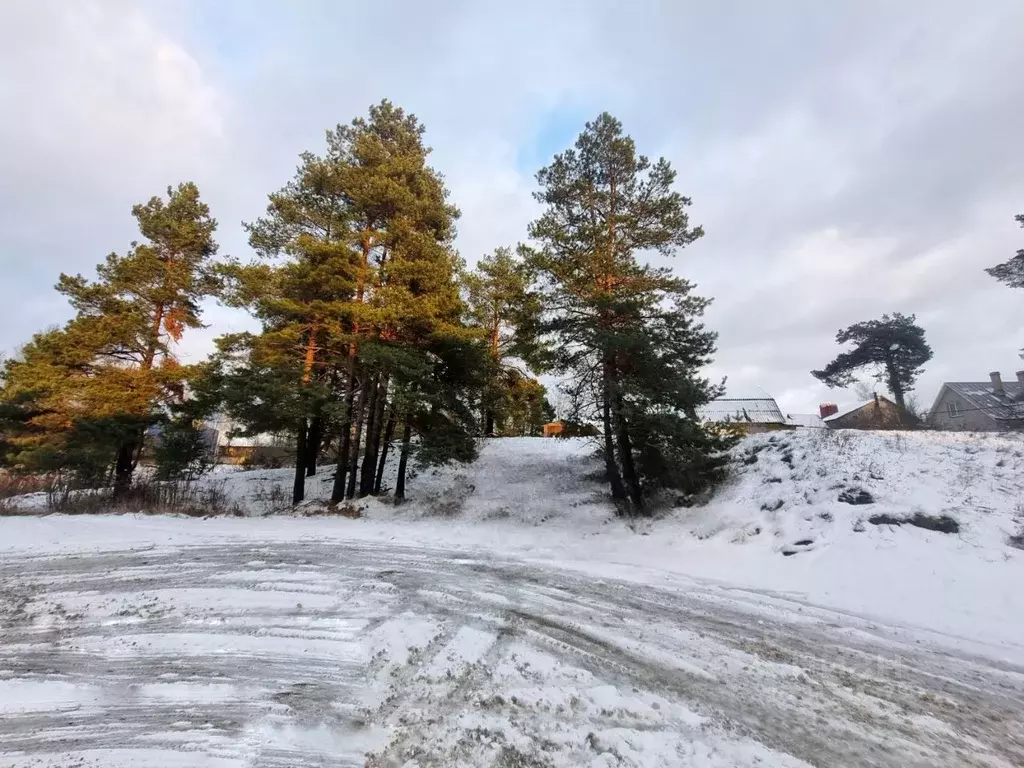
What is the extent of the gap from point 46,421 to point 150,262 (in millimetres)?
6604

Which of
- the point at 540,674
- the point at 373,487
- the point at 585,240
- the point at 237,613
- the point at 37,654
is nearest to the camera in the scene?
the point at 540,674

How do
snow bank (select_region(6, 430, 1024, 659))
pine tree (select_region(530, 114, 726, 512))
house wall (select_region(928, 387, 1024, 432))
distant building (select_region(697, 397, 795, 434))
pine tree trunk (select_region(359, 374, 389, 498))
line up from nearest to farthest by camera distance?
snow bank (select_region(6, 430, 1024, 659)) → pine tree (select_region(530, 114, 726, 512)) → pine tree trunk (select_region(359, 374, 389, 498)) → house wall (select_region(928, 387, 1024, 432)) → distant building (select_region(697, 397, 795, 434))

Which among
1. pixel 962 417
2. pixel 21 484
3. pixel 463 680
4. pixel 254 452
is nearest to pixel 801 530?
pixel 463 680

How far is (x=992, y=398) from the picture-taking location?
33.9 metres

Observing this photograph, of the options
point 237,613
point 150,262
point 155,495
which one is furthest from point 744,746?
point 150,262

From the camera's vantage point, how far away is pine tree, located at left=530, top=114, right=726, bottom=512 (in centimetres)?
1190

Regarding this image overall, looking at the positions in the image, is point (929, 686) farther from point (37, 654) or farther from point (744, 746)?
point (37, 654)

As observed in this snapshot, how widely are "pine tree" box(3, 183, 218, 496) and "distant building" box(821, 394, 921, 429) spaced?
28.6 metres

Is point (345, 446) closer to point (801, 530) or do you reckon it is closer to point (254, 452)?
point (801, 530)

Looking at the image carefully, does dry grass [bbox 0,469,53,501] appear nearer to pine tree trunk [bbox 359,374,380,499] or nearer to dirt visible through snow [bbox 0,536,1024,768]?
pine tree trunk [bbox 359,374,380,499]

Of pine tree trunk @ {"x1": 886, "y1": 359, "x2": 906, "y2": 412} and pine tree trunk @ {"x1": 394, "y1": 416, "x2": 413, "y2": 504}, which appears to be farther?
pine tree trunk @ {"x1": 886, "y1": 359, "x2": 906, "y2": 412}

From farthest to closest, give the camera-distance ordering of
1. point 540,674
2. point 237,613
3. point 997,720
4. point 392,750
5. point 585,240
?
point 585,240
point 237,613
point 540,674
point 997,720
point 392,750

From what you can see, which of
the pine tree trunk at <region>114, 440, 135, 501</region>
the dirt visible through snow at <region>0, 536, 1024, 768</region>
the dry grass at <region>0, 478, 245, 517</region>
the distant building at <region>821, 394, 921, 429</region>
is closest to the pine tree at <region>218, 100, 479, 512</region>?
the dry grass at <region>0, 478, 245, 517</region>

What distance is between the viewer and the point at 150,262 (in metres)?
17.6
